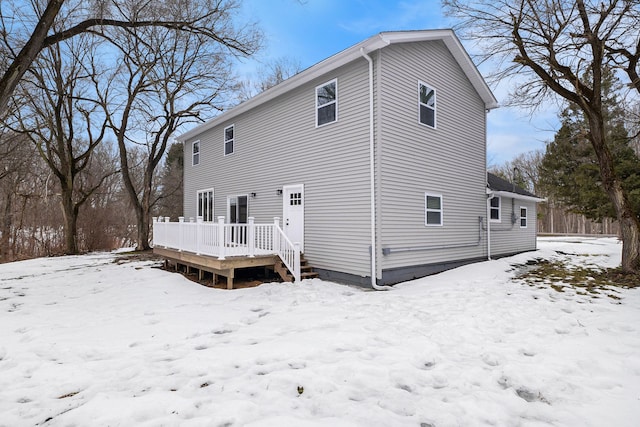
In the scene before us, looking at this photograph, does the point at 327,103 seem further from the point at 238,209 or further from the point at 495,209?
the point at 495,209

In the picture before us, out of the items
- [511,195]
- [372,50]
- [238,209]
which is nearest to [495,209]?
[511,195]

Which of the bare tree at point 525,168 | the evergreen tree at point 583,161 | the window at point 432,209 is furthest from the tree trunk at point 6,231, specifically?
the bare tree at point 525,168

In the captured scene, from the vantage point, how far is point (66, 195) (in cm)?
1570

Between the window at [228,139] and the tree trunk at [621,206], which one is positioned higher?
the window at [228,139]

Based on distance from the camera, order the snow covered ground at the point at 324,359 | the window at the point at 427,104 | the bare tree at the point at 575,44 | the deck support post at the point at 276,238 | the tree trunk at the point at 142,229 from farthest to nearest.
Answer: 1. the tree trunk at the point at 142,229
2. the window at the point at 427,104
3. the deck support post at the point at 276,238
4. the bare tree at the point at 575,44
5. the snow covered ground at the point at 324,359

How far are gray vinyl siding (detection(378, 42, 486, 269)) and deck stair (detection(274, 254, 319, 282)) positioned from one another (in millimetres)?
2008

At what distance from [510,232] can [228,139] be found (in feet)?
38.5

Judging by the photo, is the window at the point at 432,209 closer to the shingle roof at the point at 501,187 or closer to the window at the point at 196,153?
the shingle roof at the point at 501,187

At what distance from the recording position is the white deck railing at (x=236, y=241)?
775cm

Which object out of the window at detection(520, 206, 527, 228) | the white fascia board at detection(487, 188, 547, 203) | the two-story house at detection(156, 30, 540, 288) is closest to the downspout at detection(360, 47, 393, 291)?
the two-story house at detection(156, 30, 540, 288)

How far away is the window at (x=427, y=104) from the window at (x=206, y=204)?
880 centimetres

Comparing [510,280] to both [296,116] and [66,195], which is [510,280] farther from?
[66,195]

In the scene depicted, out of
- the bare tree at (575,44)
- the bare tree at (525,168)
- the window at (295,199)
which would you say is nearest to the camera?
the bare tree at (575,44)

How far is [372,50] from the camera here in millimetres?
7547
